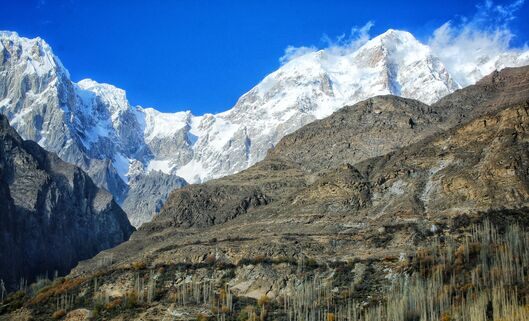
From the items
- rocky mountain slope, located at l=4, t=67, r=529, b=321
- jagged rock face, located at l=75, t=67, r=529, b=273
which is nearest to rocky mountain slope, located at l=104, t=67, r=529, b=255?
jagged rock face, located at l=75, t=67, r=529, b=273

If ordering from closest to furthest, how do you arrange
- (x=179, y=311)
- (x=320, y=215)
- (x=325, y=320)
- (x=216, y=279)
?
(x=325, y=320) < (x=179, y=311) < (x=216, y=279) < (x=320, y=215)

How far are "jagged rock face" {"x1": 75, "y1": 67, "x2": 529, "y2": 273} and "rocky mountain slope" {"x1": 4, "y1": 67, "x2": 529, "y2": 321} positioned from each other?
0.29 metres

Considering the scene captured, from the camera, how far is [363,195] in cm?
11438

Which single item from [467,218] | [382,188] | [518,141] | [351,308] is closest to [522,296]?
[351,308]

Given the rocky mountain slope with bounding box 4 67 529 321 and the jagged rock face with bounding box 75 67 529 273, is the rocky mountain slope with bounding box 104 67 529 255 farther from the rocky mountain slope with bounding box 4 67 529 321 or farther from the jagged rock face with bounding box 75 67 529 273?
the rocky mountain slope with bounding box 4 67 529 321

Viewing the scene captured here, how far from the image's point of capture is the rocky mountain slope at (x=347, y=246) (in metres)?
76.4

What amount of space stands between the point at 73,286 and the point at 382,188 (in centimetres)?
4879

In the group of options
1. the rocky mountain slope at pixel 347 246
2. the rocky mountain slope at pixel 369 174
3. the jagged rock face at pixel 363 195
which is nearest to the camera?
the rocky mountain slope at pixel 347 246

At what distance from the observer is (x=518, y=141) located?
103 meters

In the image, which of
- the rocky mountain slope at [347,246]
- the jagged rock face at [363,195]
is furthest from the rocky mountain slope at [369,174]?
the rocky mountain slope at [347,246]

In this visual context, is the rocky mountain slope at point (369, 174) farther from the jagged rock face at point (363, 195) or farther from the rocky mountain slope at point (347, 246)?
the rocky mountain slope at point (347, 246)

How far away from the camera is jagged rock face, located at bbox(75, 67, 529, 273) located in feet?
311

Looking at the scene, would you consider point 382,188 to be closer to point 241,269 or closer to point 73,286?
point 241,269

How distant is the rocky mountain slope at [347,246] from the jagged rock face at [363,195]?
29cm
